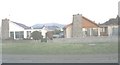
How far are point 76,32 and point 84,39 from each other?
16563 millimetres

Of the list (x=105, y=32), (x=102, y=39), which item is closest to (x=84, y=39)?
(x=102, y=39)

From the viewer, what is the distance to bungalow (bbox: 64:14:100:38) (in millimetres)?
61191

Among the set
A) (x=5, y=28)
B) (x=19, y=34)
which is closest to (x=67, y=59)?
(x=5, y=28)

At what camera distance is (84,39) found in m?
45.7

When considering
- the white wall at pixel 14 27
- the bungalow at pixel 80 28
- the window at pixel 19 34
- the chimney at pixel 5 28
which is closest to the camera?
the bungalow at pixel 80 28

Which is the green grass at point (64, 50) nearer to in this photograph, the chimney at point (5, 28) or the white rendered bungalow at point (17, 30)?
the chimney at point (5, 28)

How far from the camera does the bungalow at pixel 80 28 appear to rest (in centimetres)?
6119

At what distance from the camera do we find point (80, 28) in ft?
202

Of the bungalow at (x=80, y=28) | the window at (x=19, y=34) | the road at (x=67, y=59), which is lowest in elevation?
the road at (x=67, y=59)

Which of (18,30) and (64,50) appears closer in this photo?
(64,50)

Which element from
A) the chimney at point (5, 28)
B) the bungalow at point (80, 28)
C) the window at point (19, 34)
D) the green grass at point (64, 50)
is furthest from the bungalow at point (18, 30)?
the green grass at point (64, 50)

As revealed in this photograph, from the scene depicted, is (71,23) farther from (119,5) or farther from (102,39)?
(119,5)

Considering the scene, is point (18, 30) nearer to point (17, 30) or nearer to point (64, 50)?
point (17, 30)

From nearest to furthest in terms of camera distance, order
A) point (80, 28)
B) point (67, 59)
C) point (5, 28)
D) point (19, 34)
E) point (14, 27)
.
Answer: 1. point (67, 59)
2. point (80, 28)
3. point (5, 28)
4. point (14, 27)
5. point (19, 34)
